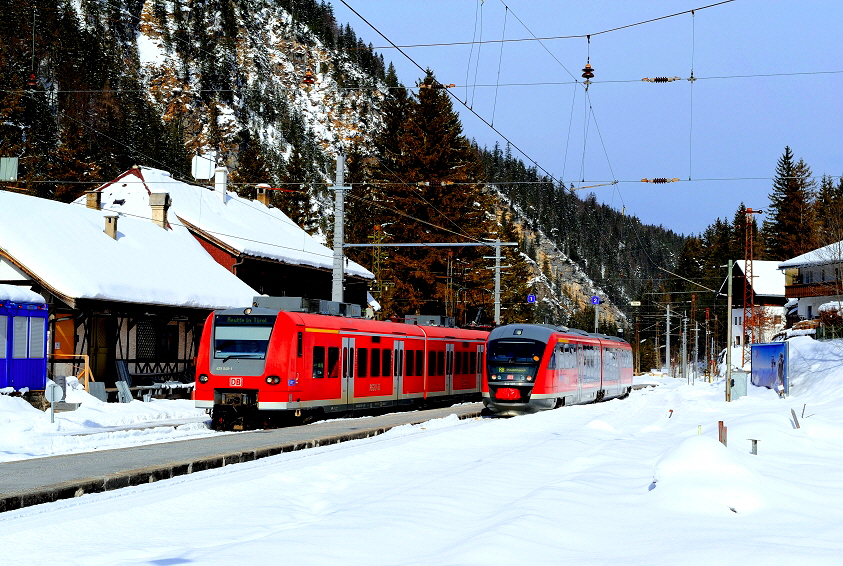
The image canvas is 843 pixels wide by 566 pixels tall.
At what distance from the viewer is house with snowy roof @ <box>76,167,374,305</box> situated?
150ft

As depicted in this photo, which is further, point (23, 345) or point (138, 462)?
point (23, 345)

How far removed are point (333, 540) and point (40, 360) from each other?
19.7 m

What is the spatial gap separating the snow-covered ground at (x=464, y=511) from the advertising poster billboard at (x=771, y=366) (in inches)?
858

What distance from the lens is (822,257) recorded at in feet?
245

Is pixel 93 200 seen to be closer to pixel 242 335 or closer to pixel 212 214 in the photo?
pixel 212 214

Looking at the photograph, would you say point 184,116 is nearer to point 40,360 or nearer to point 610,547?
point 40,360

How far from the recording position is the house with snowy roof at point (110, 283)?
97.9 ft

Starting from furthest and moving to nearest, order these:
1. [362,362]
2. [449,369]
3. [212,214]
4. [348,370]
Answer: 1. [212,214]
2. [449,369]
3. [362,362]
4. [348,370]

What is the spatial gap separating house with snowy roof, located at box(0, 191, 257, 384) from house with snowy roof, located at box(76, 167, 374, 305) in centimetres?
314

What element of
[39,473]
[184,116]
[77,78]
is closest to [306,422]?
[39,473]

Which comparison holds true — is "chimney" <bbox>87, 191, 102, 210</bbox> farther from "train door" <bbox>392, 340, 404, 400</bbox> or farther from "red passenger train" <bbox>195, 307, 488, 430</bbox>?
"red passenger train" <bbox>195, 307, 488, 430</bbox>

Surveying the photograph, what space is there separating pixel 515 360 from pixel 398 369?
3443mm

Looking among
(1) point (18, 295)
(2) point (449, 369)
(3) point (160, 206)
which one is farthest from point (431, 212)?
(1) point (18, 295)

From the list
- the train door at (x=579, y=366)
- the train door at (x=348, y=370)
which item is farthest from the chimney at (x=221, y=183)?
the train door at (x=348, y=370)
